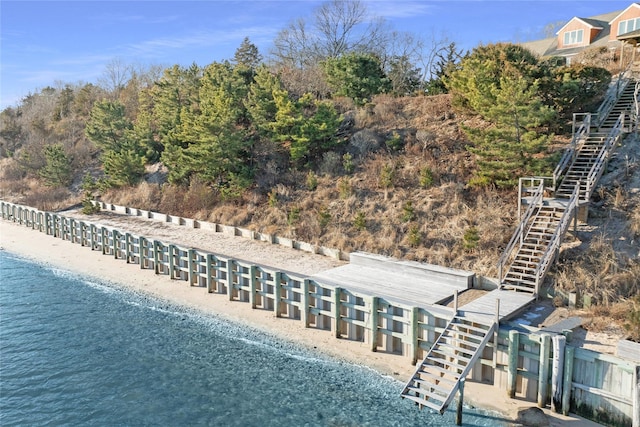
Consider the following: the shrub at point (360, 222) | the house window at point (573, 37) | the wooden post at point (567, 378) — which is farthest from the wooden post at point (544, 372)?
the house window at point (573, 37)

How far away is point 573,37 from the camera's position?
133 feet

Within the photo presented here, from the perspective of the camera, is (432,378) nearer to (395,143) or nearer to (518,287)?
(518,287)

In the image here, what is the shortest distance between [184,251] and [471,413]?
14.0 metres

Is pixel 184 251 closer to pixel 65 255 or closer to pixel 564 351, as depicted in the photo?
pixel 65 255

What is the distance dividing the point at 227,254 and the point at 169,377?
9028mm

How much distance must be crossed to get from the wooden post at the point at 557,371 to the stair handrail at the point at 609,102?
1539cm

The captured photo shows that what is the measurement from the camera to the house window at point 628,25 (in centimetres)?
3581

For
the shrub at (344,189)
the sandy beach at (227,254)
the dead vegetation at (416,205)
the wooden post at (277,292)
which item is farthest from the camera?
the shrub at (344,189)

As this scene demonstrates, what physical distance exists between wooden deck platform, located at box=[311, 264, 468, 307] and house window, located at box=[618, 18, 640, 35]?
31.5 m

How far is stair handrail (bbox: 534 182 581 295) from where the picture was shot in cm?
1550

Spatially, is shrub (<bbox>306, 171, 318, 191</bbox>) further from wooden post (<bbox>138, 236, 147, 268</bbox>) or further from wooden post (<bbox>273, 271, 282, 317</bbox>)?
wooden post (<bbox>273, 271, 282, 317</bbox>)

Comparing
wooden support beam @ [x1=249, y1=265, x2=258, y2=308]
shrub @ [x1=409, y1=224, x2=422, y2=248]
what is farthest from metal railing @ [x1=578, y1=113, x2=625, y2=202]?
wooden support beam @ [x1=249, y1=265, x2=258, y2=308]

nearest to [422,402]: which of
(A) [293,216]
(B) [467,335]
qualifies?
(B) [467,335]

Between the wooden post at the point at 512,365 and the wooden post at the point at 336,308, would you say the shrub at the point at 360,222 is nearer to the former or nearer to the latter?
the wooden post at the point at 336,308
